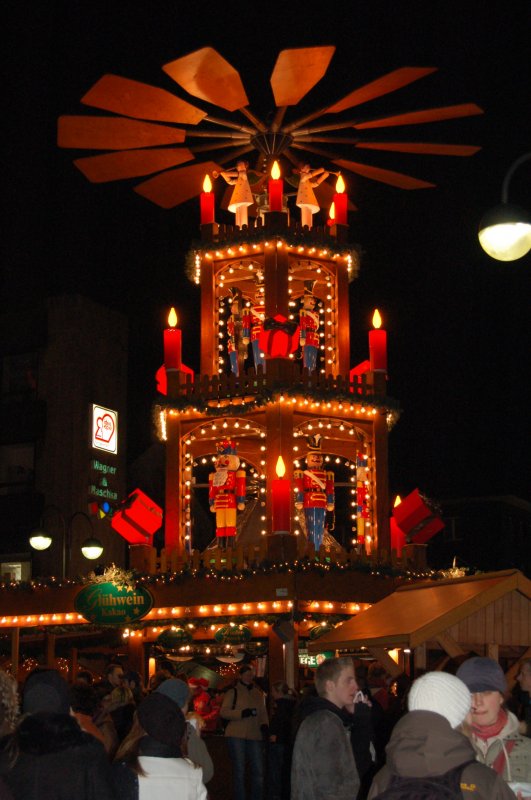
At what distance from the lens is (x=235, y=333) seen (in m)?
27.0

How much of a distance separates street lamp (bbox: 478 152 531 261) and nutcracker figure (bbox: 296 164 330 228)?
17885 mm

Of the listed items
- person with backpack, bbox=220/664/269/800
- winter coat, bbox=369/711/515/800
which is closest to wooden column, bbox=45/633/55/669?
person with backpack, bbox=220/664/269/800

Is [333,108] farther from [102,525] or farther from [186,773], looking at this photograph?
[102,525]

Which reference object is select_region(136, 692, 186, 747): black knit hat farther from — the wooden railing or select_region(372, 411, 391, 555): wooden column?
select_region(372, 411, 391, 555): wooden column

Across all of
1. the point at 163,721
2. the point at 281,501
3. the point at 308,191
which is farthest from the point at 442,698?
the point at 308,191

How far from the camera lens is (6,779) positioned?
504 cm

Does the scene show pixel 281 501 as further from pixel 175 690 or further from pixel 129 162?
pixel 175 690

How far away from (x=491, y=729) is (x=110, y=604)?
16.9 m

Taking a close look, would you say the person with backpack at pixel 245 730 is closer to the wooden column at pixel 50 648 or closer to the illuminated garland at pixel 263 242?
the wooden column at pixel 50 648

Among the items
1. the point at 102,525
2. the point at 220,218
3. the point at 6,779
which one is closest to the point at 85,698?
the point at 6,779

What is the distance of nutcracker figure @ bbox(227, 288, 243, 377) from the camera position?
2672cm

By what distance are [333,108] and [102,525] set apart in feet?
74.7

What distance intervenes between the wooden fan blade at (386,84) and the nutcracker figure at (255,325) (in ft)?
16.8

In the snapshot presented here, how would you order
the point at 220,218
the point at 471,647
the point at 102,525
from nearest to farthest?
the point at 471,647, the point at 220,218, the point at 102,525
